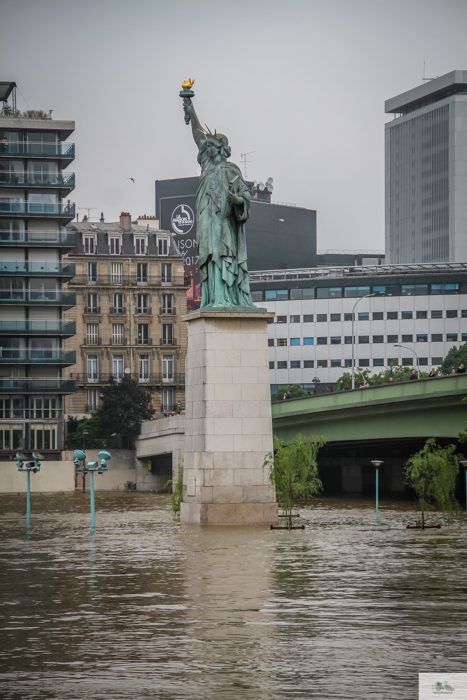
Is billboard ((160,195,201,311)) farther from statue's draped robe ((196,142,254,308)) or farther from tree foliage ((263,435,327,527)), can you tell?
statue's draped robe ((196,142,254,308))

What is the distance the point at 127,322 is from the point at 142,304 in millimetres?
2243

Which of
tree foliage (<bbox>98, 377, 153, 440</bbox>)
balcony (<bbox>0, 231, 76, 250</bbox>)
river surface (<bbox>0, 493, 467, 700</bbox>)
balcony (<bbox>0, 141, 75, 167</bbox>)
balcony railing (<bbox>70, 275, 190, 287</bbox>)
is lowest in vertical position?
river surface (<bbox>0, 493, 467, 700</bbox>)

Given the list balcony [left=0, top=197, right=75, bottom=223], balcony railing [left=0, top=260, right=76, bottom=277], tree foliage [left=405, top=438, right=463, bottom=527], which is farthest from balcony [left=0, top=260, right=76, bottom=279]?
tree foliage [left=405, top=438, right=463, bottom=527]

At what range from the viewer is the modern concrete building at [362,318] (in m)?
145

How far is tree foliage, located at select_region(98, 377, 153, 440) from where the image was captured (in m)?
102

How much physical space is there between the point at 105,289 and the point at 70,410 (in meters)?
12.0

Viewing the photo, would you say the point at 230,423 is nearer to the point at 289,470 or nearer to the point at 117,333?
the point at 289,470

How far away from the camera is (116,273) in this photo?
390ft

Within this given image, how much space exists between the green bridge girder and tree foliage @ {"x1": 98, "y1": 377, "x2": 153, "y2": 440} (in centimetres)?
3605

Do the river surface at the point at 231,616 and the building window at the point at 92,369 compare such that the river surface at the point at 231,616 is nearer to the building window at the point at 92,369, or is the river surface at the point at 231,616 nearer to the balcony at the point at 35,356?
the balcony at the point at 35,356

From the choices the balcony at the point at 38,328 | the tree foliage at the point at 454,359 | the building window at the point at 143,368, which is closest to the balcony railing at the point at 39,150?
the balcony at the point at 38,328

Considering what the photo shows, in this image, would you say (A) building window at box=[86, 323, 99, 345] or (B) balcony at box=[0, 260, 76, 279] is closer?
(B) balcony at box=[0, 260, 76, 279]

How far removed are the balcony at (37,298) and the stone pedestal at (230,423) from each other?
201 feet

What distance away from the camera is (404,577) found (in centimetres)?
2506
